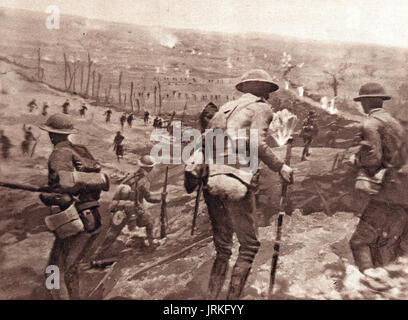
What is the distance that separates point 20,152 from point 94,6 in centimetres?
215

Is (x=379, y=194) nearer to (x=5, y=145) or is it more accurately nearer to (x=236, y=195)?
(x=236, y=195)

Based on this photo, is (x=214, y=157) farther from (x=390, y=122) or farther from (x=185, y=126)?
(x=390, y=122)

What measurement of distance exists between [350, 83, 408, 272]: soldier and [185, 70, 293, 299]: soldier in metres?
1.13

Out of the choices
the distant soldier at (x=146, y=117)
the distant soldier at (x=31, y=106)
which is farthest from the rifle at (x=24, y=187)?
the distant soldier at (x=146, y=117)

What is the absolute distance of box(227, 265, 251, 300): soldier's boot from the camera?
4.64 meters

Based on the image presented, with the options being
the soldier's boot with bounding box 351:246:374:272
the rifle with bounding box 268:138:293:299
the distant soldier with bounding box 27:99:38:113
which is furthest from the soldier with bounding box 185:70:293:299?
the distant soldier with bounding box 27:99:38:113

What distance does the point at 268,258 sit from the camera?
484 cm

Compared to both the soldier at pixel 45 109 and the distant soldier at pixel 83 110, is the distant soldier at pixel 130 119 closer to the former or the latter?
the distant soldier at pixel 83 110

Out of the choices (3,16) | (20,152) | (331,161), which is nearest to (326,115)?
(331,161)

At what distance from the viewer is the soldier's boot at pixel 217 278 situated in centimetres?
473

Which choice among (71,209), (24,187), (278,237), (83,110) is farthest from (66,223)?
(278,237)

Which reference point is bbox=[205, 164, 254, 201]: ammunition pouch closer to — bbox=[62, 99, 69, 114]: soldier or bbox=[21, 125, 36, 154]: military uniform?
bbox=[62, 99, 69, 114]: soldier

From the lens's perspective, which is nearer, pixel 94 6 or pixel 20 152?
pixel 20 152
